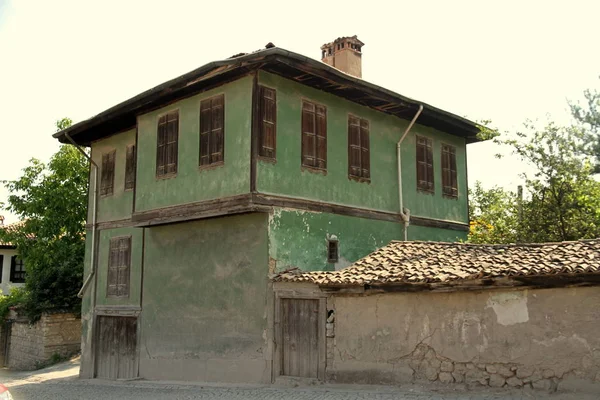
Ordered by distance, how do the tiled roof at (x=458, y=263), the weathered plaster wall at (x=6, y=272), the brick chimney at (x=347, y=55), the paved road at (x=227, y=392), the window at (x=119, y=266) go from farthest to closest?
1. the weathered plaster wall at (x=6, y=272)
2. the brick chimney at (x=347, y=55)
3. the window at (x=119, y=266)
4. the paved road at (x=227, y=392)
5. the tiled roof at (x=458, y=263)

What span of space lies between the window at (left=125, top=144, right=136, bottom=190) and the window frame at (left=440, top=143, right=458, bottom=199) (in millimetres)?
8279

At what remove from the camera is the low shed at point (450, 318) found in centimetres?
889

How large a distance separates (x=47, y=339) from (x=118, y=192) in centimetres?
719

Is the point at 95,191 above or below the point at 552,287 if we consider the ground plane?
above

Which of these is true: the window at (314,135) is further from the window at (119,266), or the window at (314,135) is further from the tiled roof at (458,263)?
the window at (119,266)

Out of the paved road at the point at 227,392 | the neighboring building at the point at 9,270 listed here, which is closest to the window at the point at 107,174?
the paved road at the point at 227,392

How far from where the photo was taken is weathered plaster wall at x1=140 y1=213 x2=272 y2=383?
1209 centimetres

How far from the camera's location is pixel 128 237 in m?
15.8

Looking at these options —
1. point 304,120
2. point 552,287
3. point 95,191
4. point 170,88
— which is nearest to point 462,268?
point 552,287

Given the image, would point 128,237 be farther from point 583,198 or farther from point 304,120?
point 583,198

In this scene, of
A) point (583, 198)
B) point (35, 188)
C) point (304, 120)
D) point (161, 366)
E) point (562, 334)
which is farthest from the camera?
point (35, 188)

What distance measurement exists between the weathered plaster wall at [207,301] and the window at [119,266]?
1.01 metres

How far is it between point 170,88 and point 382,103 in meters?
4.95

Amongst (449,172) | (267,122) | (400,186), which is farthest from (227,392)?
(449,172)
